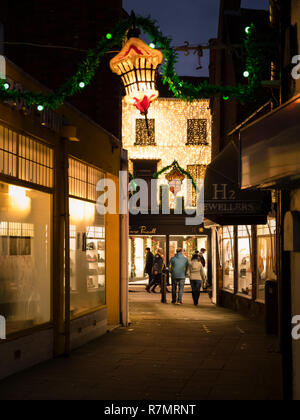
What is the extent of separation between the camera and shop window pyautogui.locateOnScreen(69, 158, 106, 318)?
12086 mm

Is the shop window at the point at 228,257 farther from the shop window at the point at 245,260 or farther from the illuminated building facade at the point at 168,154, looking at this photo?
the illuminated building facade at the point at 168,154

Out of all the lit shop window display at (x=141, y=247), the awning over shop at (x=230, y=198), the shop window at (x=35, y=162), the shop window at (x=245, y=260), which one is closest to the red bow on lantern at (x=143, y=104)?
the shop window at (x=35, y=162)

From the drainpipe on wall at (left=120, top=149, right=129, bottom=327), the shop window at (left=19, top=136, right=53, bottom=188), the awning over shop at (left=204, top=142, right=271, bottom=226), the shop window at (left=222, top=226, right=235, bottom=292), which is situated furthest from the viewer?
the shop window at (left=222, top=226, right=235, bottom=292)

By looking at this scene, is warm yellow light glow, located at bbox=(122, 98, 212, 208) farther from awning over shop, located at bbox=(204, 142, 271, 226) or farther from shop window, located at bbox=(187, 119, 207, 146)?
awning over shop, located at bbox=(204, 142, 271, 226)

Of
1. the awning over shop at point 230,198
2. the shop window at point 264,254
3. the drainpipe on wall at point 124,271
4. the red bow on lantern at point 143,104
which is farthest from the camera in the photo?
the shop window at point 264,254

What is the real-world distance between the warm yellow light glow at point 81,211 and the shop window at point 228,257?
734cm

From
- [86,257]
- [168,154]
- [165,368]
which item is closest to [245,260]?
[86,257]

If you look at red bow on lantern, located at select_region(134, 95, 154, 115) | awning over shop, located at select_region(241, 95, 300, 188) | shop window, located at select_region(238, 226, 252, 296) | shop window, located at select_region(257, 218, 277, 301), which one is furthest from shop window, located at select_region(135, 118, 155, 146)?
awning over shop, located at select_region(241, 95, 300, 188)

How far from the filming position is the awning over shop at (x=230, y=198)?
1375 centimetres

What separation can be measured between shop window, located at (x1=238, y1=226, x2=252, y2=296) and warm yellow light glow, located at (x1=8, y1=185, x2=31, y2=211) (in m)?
9.02

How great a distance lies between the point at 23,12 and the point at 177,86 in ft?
29.4

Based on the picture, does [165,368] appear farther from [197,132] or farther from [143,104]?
[197,132]

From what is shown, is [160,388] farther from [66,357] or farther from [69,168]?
[69,168]
